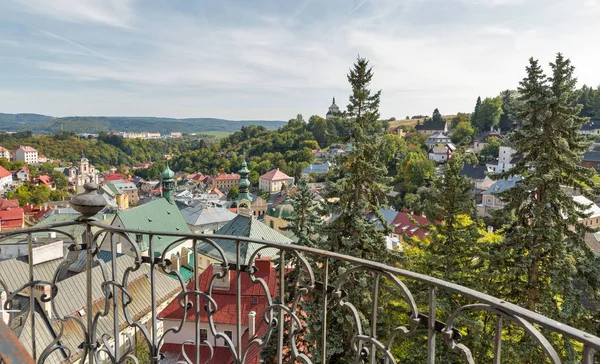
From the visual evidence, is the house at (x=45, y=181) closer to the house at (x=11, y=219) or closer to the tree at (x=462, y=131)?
the house at (x=11, y=219)

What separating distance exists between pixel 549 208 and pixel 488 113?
275 feet

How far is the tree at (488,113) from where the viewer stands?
84.6 meters

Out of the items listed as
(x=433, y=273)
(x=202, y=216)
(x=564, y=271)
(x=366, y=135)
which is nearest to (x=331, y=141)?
(x=366, y=135)

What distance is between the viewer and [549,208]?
10.8m

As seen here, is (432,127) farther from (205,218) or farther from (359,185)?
(359,185)

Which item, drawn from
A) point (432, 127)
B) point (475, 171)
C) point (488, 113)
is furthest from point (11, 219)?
point (432, 127)

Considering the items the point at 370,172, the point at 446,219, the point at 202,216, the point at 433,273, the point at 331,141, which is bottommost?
the point at 202,216

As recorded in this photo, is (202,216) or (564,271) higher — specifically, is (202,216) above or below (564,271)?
below

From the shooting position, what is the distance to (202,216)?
41656mm

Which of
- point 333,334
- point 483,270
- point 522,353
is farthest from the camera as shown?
point 483,270

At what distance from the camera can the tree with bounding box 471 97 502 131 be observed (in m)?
84.6

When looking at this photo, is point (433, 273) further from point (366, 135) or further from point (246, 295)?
point (246, 295)

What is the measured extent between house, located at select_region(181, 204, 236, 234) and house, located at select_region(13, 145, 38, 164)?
77.9 metres

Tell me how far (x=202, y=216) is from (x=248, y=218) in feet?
55.8
